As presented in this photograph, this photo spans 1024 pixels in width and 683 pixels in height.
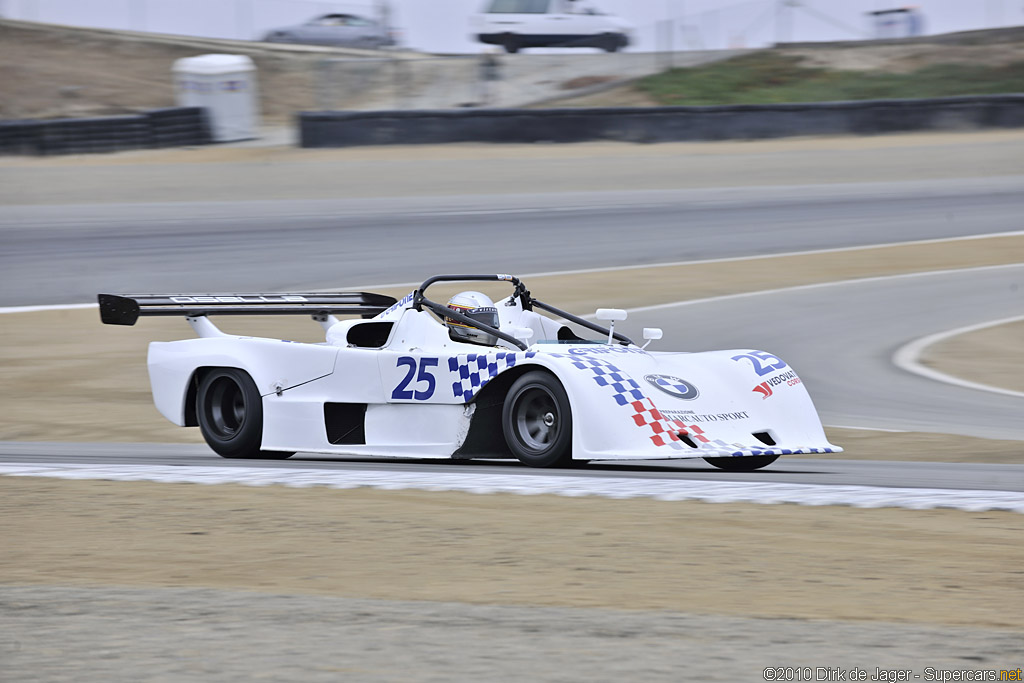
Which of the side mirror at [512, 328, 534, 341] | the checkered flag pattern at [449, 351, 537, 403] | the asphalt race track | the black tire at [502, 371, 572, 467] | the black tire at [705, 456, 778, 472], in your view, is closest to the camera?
the black tire at [502, 371, 572, 467]

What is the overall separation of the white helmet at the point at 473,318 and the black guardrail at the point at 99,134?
19.4m

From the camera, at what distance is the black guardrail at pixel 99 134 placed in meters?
27.1

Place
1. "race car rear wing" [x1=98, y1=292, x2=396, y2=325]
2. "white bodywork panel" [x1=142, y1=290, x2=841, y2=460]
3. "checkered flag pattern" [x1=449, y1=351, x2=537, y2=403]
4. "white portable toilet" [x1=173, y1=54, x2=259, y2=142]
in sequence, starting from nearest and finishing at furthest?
"white bodywork panel" [x1=142, y1=290, x2=841, y2=460], "checkered flag pattern" [x1=449, y1=351, x2=537, y2=403], "race car rear wing" [x1=98, y1=292, x2=396, y2=325], "white portable toilet" [x1=173, y1=54, x2=259, y2=142]

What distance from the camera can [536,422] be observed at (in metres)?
8.77

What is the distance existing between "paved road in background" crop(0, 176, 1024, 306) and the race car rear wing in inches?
306

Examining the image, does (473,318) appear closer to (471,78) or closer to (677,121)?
(677,121)

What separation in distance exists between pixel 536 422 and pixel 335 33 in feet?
133

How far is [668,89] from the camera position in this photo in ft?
107

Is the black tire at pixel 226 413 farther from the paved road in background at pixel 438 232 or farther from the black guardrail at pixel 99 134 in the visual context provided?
the black guardrail at pixel 99 134

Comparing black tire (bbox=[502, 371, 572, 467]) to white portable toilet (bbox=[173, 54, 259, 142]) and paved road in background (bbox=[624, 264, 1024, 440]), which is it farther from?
white portable toilet (bbox=[173, 54, 259, 142])

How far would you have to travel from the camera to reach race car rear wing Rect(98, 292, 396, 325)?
10.4 m

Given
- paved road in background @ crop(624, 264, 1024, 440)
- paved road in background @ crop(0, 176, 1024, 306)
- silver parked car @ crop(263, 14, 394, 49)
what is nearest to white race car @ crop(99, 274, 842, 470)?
paved road in background @ crop(624, 264, 1024, 440)

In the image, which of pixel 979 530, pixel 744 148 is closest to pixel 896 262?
pixel 744 148

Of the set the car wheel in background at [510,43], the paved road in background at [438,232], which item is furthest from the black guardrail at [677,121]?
the car wheel in background at [510,43]
